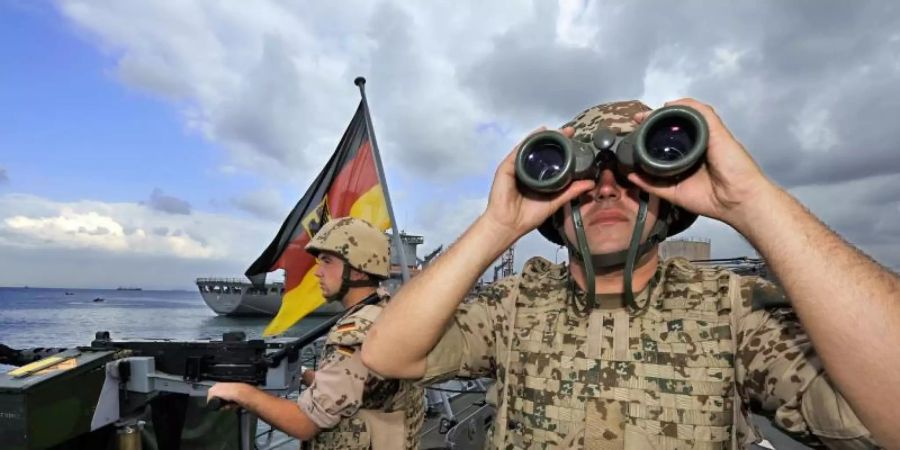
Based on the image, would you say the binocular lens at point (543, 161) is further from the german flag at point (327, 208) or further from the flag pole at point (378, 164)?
the german flag at point (327, 208)

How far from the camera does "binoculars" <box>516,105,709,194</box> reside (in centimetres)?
121

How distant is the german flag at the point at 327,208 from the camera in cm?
621

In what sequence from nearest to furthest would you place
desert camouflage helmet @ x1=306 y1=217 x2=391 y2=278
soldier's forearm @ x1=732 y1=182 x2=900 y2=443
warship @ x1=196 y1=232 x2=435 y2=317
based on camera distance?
soldier's forearm @ x1=732 y1=182 x2=900 y2=443 → desert camouflage helmet @ x1=306 y1=217 x2=391 y2=278 → warship @ x1=196 y1=232 x2=435 y2=317

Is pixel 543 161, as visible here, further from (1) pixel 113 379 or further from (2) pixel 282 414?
(1) pixel 113 379

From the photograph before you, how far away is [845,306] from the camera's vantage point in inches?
40.8

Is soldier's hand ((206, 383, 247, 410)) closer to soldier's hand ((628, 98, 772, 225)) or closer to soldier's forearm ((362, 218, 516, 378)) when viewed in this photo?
soldier's forearm ((362, 218, 516, 378))

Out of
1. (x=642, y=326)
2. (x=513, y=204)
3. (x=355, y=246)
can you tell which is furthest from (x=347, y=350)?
(x=642, y=326)

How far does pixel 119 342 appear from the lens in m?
3.52

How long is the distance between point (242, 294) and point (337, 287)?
60.6 m

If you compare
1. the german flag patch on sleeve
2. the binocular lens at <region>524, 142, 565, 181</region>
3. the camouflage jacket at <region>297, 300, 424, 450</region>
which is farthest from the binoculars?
the german flag patch on sleeve

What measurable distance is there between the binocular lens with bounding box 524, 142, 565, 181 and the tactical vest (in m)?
0.47

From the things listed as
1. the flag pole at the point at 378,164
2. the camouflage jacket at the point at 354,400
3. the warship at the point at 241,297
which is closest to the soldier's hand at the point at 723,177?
the camouflage jacket at the point at 354,400

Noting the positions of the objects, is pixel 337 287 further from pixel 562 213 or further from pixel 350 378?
pixel 562 213

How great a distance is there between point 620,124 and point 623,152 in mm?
341
